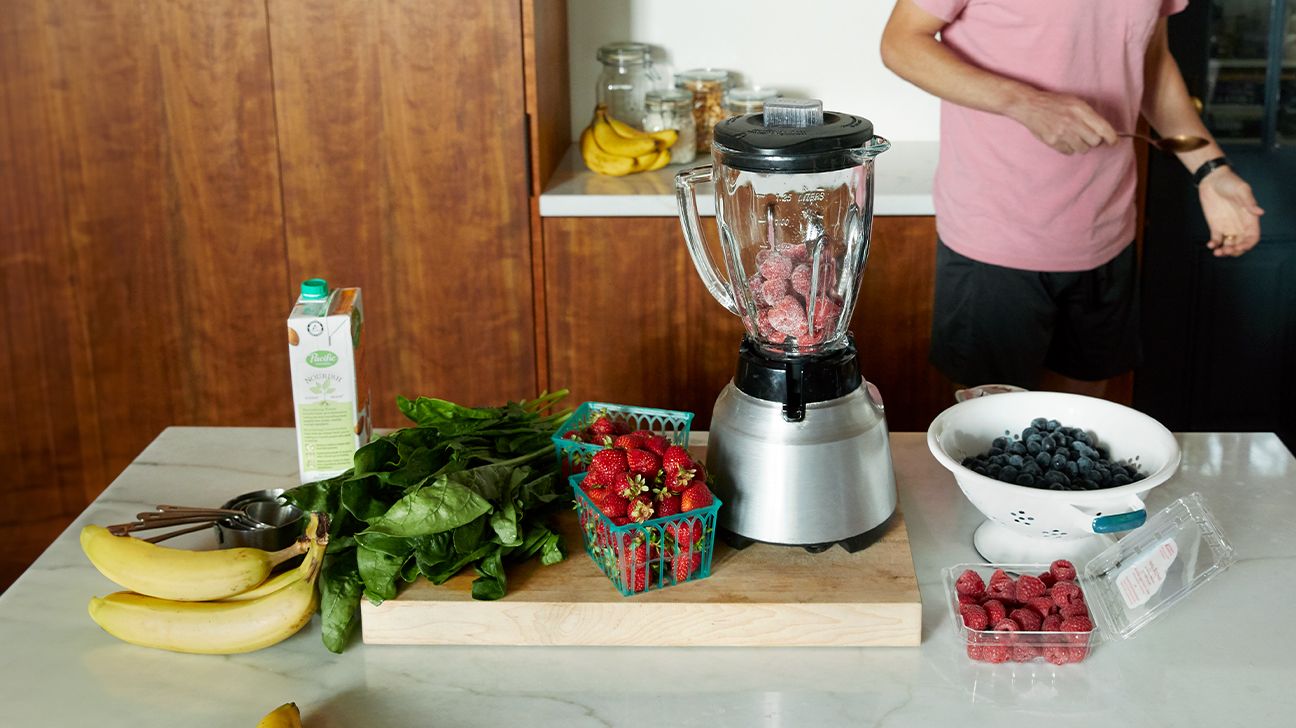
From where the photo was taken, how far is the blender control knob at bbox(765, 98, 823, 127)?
1.26 m

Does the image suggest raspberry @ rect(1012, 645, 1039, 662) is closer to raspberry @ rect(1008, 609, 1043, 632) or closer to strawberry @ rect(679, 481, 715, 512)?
raspberry @ rect(1008, 609, 1043, 632)

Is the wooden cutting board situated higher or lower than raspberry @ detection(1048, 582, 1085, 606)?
lower

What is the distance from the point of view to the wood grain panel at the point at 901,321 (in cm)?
250

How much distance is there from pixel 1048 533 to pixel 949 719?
25cm

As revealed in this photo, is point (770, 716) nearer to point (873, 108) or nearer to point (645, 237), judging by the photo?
point (645, 237)

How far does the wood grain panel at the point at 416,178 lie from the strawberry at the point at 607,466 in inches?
53.4

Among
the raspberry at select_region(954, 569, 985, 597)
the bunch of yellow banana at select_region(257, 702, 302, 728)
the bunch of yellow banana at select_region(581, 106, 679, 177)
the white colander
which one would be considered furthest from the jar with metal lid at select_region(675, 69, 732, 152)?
the bunch of yellow banana at select_region(257, 702, 302, 728)

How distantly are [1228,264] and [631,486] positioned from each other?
89.0 inches

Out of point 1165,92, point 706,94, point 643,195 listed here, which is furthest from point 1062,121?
point 706,94

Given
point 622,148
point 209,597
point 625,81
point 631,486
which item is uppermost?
point 625,81

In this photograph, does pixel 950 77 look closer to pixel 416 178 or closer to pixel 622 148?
pixel 622 148

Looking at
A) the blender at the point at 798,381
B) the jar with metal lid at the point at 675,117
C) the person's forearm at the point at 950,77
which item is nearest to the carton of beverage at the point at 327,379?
the blender at the point at 798,381

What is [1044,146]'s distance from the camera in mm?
1983

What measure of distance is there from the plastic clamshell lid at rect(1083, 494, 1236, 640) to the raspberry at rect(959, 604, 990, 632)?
11 centimetres
